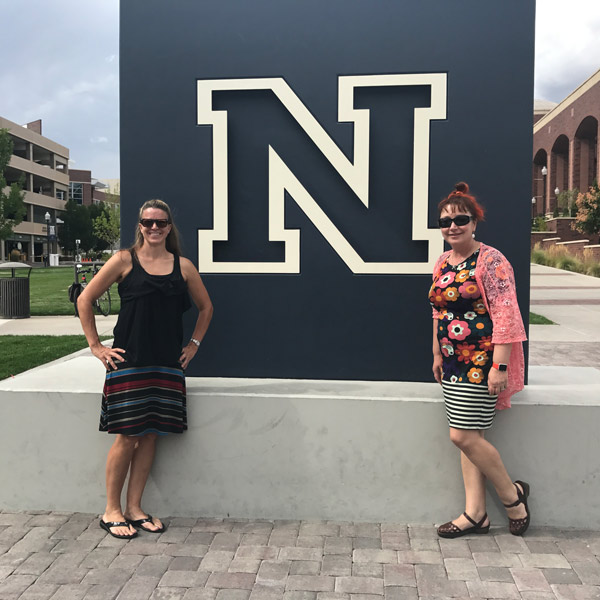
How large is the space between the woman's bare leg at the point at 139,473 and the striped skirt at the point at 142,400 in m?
0.12

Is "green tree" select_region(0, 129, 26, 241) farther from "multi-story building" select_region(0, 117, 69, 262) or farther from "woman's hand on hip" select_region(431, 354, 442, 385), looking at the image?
"woman's hand on hip" select_region(431, 354, 442, 385)

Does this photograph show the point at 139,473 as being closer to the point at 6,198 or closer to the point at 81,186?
the point at 6,198

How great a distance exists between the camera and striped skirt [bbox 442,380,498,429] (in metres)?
3.08

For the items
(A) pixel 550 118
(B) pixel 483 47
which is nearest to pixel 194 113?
(B) pixel 483 47

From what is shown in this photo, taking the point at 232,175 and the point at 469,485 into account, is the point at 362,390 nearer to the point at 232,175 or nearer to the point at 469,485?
the point at 469,485

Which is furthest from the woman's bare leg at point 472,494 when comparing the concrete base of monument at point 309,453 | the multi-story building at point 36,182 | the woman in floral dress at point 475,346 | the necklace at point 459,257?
the multi-story building at point 36,182

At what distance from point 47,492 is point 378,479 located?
197 centimetres

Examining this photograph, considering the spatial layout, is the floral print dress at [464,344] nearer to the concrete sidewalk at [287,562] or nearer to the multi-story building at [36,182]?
the concrete sidewalk at [287,562]

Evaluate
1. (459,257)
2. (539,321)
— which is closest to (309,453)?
(459,257)

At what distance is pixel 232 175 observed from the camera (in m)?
3.91

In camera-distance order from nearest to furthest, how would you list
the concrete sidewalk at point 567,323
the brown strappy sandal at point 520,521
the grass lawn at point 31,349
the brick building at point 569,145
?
the brown strappy sandal at point 520,521
the grass lawn at point 31,349
the concrete sidewalk at point 567,323
the brick building at point 569,145

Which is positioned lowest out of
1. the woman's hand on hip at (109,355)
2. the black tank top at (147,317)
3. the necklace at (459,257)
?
the woman's hand on hip at (109,355)

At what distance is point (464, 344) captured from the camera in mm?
3062

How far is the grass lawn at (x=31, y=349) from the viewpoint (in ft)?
26.5
